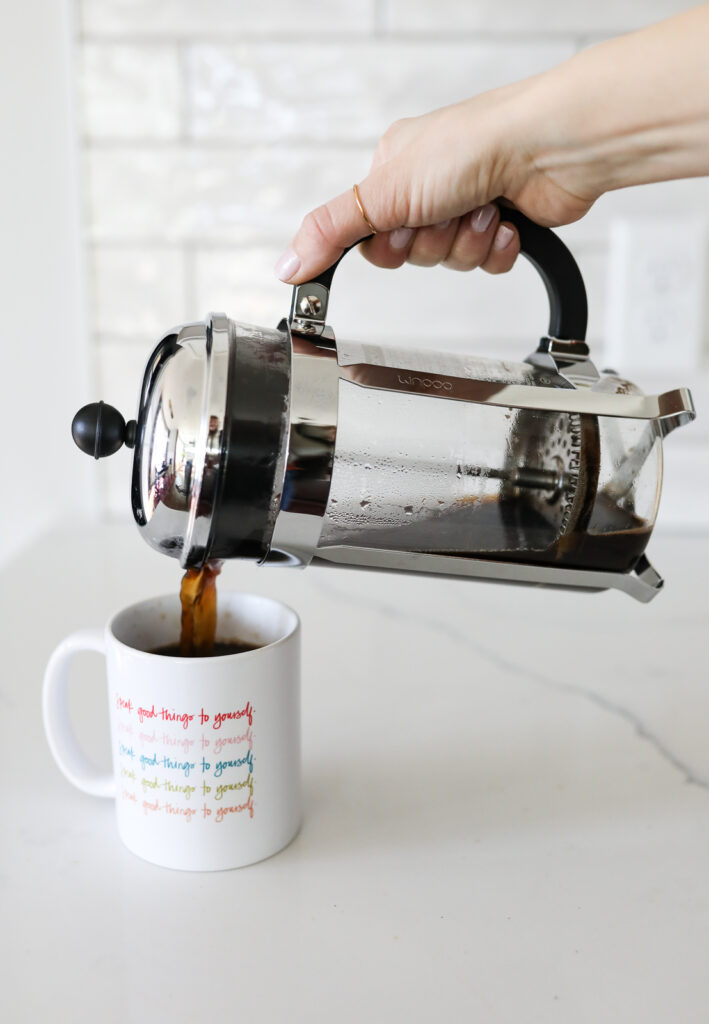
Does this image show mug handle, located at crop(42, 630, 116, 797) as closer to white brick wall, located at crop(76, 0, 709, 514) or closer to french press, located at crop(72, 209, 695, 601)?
french press, located at crop(72, 209, 695, 601)

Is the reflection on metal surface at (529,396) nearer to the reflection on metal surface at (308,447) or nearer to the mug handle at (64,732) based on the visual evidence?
the reflection on metal surface at (308,447)

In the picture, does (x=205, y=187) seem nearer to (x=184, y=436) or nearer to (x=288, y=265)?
(x=288, y=265)

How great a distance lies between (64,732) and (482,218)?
39cm

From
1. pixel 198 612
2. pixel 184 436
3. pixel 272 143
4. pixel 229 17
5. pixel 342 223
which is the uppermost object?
Result: pixel 229 17

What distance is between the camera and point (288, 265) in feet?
1.64

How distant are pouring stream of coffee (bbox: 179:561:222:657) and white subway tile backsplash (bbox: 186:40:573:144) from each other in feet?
2.13

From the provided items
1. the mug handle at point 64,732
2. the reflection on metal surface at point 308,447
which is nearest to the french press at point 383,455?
the reflection on metal surface at point 308,447

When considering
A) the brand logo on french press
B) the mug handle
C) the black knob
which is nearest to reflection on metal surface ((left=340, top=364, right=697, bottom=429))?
the brand logo on french press

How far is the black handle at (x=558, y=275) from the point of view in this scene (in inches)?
20.3

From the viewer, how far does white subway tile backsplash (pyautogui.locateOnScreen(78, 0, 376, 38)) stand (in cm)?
94

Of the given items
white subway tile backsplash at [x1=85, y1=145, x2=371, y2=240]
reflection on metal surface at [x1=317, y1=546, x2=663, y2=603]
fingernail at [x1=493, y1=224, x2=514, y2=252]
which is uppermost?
white subway tile backsplash at [x1=85, y1=145, x2=371, y2=240]

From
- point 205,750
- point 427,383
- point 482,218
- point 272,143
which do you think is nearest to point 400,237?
point 482,218

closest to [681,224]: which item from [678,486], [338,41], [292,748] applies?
[678,486]

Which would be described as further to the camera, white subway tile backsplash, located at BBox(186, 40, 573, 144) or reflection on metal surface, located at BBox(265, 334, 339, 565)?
white subway tile backsplash, located at BBox(186, 40, 573, 144)
